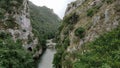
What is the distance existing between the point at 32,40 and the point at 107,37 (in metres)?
41.2

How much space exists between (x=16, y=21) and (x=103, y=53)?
39.1 m

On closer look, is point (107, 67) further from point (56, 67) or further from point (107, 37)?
point (56, 67)

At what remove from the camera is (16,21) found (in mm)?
65188

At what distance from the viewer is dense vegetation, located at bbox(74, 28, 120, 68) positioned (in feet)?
91.0

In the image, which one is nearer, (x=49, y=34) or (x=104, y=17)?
(x=104, y=17)

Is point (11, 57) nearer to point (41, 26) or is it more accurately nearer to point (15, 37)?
point (15, 37)

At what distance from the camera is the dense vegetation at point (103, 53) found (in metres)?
27.8

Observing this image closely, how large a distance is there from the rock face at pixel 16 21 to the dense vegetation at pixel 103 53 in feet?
97.8

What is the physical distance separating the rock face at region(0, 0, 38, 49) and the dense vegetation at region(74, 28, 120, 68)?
2981 centimetres

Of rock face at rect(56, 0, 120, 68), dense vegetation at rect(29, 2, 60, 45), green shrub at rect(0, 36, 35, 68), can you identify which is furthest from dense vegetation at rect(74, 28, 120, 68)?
dense vegetation at rect(29, 2, 60, 45)

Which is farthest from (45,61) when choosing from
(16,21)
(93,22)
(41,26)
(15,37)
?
(41,26)

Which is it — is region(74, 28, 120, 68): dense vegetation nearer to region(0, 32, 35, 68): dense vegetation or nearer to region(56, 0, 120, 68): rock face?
region(56, 0, 120, 68): rock face

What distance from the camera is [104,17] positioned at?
3984 centimetres

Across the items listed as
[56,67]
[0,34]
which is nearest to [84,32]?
[56,67]
